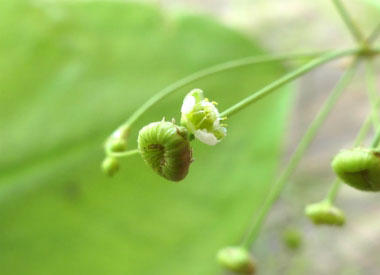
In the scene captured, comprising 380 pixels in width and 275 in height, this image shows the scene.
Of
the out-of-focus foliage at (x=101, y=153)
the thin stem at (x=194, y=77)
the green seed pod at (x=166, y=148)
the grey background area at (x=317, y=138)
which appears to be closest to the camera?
the green seed pod at (x=166, y=148)

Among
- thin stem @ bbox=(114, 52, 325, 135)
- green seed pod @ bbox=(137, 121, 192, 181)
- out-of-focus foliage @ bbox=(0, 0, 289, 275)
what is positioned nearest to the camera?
green seed pod @ bbox=(137, 121, 192, 181)

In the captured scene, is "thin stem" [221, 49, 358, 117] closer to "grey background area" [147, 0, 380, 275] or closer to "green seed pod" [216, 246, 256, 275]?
"green seed pod" [216, 246, 256, 275]

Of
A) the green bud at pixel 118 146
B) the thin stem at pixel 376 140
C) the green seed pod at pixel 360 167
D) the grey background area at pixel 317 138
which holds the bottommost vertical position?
the green bud at pixel 118 146

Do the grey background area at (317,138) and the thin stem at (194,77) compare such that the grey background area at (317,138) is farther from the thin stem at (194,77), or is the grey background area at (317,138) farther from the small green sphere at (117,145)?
the small green sphere at (117,145)

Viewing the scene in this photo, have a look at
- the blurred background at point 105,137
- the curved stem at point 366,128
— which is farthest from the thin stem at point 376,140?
the blurred background at point 105,137

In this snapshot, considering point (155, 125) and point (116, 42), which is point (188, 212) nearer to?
point (116, 42)

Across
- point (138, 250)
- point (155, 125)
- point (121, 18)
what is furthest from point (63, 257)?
point (155, 125)

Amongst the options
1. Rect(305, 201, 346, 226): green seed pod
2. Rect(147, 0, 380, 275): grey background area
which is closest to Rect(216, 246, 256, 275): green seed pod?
Rect(305, 201, 346, 226): green seed pod
